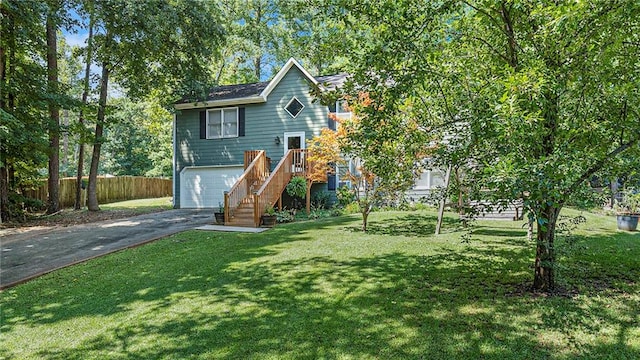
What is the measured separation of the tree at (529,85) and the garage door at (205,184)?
12.5 metres

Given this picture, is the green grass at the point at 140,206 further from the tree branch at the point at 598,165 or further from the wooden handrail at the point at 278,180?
the tree branch at the point at 598,165

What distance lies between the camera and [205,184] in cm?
1612

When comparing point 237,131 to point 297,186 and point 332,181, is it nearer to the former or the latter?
point 332,181

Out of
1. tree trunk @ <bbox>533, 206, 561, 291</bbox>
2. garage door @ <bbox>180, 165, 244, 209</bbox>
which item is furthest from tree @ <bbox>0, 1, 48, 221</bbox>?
tree trunk @ <bbox>533, 206, 561, 291</bbox>

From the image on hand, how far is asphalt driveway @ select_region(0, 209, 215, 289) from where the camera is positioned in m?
6.34

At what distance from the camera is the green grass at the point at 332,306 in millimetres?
3215

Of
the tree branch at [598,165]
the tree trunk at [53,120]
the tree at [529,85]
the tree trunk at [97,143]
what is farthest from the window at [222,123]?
the tree branch at [598,165]

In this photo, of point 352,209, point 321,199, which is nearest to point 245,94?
point 321,199

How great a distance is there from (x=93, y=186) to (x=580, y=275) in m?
16.7

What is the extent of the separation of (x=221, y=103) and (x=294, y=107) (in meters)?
3.54

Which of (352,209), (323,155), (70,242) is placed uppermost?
(323,155)

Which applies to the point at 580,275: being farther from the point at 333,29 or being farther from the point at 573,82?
the point at 333,29

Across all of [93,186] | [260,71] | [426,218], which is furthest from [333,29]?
[260,71]

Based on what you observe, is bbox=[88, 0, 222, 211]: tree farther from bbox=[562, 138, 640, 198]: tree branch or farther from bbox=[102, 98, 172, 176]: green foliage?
bbox=[102, 98, 172, 176]: green foliage
